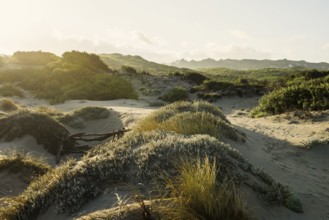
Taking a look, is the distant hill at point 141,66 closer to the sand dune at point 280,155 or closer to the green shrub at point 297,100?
the green shrub at point 297,100

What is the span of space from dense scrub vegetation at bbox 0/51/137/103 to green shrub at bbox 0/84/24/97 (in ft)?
4.21

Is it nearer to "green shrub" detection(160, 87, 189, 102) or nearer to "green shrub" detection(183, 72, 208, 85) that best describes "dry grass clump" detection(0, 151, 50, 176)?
"green shrub" detection(160, 87, 189, 102)

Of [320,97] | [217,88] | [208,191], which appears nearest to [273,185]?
[208,191]

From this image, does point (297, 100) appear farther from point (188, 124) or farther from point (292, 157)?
point (188, 124)

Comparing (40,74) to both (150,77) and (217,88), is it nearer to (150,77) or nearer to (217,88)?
(150,77)

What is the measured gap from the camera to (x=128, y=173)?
603 centimetres

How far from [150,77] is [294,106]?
2353cm

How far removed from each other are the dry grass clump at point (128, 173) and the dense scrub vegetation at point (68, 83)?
20802mm

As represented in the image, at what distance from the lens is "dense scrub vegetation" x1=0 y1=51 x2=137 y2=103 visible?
1110 inches

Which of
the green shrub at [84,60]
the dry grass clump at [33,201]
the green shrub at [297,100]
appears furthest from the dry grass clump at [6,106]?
the green shrub at [84,60]

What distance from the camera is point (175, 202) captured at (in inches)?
185

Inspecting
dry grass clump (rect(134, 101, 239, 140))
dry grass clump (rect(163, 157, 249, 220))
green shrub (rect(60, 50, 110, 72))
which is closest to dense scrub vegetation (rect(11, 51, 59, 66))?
green shrub (rect(60, 50, 110, 72))

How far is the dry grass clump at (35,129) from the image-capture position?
1292cm

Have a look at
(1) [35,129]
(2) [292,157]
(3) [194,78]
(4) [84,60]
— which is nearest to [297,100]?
(2) [292,157]
